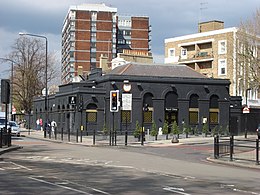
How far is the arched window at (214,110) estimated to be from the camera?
198 ft

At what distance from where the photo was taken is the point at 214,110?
60656 mm

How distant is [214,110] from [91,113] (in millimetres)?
14627

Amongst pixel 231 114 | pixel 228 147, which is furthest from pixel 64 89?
pixel 228 147

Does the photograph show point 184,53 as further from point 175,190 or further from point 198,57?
point 175,190

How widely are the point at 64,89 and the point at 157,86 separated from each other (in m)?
13.0

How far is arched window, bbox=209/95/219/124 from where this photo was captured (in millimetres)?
60500

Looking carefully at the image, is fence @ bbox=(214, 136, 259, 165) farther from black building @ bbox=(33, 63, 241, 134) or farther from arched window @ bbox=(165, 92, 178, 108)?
arched window @ bbox=(165, 92, 178, 108)

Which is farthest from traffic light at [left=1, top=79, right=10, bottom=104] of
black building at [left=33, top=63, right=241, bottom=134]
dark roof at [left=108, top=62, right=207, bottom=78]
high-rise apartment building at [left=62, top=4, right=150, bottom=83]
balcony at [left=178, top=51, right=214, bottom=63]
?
high-rise apartment building at [left=62, top=4, right=150, bottom=83]

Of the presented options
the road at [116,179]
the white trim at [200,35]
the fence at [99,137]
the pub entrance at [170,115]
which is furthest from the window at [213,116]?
the road at [116,179]

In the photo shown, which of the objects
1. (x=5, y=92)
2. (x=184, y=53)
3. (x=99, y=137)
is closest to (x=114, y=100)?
(x=5, y=92)

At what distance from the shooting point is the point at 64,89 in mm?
64625

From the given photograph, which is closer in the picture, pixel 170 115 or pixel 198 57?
pixel 170 115

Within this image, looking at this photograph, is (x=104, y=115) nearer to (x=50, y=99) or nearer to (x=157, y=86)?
(x=157, y=86)

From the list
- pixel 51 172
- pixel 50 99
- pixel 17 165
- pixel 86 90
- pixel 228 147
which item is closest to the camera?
pixel 51 172
